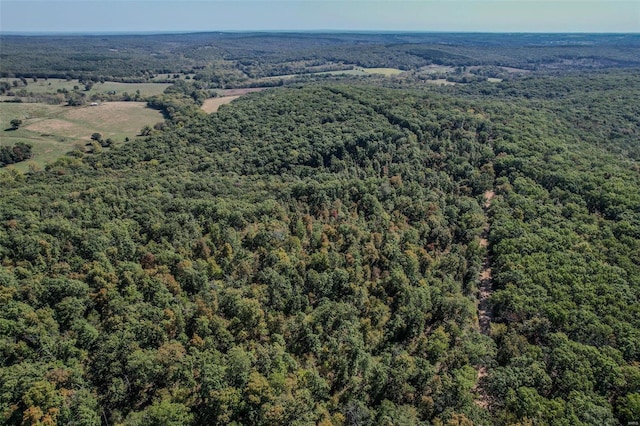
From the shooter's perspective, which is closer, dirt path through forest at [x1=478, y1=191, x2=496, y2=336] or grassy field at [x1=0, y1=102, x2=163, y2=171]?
dirt path through forest at [x1=478, y1=191, x2=496, y2=336]

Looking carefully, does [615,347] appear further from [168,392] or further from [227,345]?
[168,392]

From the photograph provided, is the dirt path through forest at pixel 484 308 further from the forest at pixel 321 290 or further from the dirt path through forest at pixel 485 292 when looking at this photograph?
the forest at pixel 321 290

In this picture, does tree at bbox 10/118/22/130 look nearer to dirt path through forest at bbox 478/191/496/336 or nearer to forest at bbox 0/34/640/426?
forest at bbox 0/34/640/426

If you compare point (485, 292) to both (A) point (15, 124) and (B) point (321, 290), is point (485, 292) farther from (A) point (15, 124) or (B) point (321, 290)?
(A) point (15, 124)

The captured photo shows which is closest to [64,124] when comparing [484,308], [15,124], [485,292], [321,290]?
[15,124]

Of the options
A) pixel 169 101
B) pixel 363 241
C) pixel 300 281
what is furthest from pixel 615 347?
pixel 169 101

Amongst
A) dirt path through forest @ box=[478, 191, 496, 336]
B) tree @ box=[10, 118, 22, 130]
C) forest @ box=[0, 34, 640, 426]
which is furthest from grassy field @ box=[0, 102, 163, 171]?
dirt path through forest @ box=[478, 191, 496, 336]

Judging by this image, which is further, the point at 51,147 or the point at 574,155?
the point at 51,147
